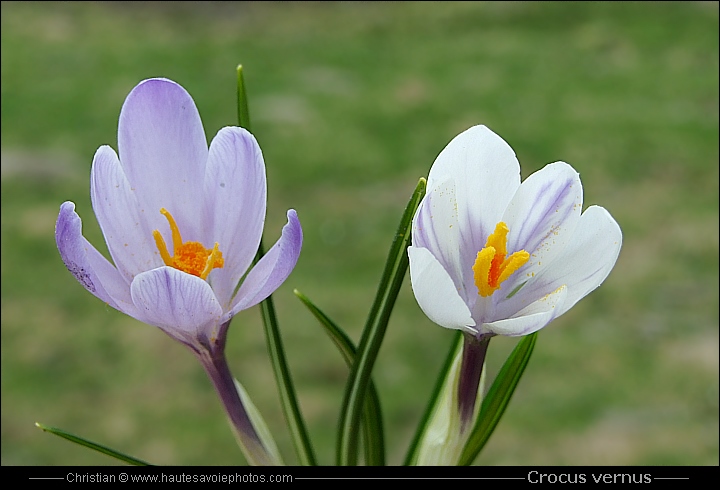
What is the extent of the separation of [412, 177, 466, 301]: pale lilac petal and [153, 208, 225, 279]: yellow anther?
Result: 0.28ft

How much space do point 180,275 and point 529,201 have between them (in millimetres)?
143

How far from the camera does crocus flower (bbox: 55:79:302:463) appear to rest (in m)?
0.29

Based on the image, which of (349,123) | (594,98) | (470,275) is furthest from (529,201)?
(594,98)

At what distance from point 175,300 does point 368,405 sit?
140 mm

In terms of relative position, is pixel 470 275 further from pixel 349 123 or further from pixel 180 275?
pixel 349 123

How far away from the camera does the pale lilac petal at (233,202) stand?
31cm

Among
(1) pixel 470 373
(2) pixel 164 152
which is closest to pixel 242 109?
(2) pixel 164 152

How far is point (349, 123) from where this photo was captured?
2.86m

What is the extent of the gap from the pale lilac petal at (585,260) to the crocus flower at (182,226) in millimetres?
105

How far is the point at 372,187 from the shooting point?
245 cm

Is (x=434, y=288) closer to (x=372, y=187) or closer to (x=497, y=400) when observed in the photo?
(x=497, y=400)

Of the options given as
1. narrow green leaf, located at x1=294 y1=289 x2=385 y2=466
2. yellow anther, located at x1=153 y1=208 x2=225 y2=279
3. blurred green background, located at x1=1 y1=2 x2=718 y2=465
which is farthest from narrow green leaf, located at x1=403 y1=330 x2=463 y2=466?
blurred green background, located at x1=1 y1=2 x2=718 y2=465

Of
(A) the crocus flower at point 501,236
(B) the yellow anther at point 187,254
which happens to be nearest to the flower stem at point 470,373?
(A) the crocus flower at point 501,236

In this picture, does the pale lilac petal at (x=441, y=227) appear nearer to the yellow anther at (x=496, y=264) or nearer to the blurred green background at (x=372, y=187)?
the yellow anther at (x=496, y=264)
